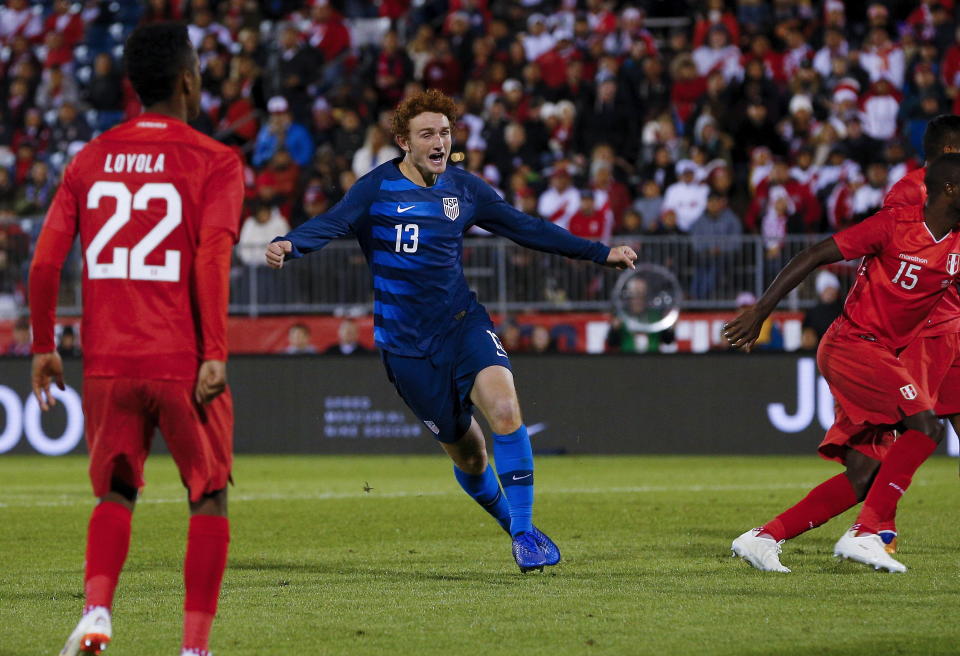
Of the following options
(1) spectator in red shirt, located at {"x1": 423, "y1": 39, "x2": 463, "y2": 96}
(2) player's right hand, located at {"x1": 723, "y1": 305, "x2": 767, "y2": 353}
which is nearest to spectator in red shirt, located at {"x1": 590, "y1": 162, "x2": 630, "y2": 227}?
(1) spectator in red shirt, located at {"x1": 423, "y1": 39, "x2": 463, "y2": 96}

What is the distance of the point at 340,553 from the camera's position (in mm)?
8750

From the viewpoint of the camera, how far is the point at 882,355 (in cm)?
789

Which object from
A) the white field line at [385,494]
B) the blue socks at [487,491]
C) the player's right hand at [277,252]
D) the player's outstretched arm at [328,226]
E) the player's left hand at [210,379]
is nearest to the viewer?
the player's left hand at [210,379]

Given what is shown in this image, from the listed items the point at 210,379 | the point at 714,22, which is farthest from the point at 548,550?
the point at 714,22

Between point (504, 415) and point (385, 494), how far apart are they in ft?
16.1

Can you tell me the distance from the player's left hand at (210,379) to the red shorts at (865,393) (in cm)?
389

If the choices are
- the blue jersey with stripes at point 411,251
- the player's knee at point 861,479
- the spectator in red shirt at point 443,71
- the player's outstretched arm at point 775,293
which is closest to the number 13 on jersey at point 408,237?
the blue jersey with stripes at point 411,251

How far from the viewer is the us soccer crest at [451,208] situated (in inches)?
320

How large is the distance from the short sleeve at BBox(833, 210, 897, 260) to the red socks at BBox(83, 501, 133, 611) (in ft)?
12.6

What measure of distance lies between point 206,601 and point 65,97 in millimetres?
20964

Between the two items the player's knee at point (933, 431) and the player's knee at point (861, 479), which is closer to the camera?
the player's knee at point (933, 431)

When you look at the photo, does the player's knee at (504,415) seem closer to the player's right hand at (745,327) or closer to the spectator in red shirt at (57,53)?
the player's right hand at (745,327)

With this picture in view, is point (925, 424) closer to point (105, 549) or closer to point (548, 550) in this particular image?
point (548, 550)

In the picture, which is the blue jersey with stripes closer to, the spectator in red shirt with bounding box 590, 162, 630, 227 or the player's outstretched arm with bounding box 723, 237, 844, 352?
the player's outstretched arm with bounding box 723, 237, 844, 352
